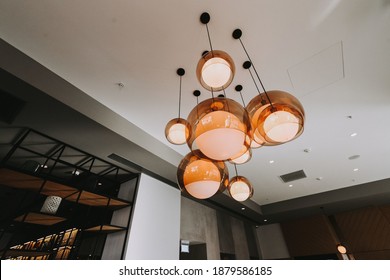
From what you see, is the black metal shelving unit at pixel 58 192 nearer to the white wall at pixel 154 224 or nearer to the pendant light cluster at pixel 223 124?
the white wall at pixel 154 224

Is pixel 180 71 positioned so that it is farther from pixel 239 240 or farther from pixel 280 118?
pixel 239 240

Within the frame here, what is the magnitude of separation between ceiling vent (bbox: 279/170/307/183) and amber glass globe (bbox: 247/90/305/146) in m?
3.96

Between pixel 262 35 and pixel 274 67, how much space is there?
0.44 m

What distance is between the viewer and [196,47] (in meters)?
1.99

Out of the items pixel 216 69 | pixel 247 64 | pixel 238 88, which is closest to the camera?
pixel 216 69

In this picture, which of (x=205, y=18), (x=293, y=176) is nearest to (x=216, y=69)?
(x=205, y=18)

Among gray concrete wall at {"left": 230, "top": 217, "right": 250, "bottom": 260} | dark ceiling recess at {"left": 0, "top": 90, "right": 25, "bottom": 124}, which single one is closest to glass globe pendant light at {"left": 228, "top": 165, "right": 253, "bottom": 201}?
dark ceiling recess at {"left": 0, "top": 90, "right": 25, "bottom": 124}

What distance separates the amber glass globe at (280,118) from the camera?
43.2 inches

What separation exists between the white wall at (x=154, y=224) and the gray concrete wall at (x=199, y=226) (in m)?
0.81

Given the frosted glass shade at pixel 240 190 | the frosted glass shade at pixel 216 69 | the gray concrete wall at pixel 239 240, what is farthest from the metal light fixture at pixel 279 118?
the gray concrete wall at pixel 239 240

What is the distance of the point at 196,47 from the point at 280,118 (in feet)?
4.28

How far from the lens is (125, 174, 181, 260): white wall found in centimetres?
296

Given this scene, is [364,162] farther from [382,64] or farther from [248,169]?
[382,64]

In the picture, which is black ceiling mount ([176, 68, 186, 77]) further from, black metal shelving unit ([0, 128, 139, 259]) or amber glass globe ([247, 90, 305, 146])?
black metal shelving unit ([0, 128, 139, 259])
